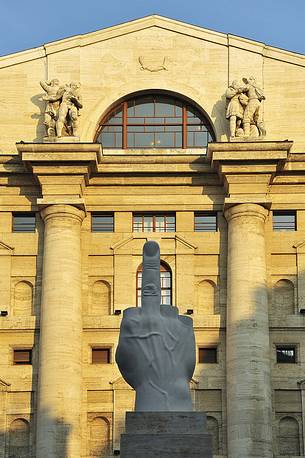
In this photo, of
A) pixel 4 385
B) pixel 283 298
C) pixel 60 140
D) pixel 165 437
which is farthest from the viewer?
pixel 283 298

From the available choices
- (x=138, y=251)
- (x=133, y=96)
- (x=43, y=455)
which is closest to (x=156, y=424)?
(x=43, y=455)

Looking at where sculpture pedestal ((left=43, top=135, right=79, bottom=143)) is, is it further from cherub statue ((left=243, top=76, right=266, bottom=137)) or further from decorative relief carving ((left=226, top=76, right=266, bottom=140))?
cherub statue ((left=243, top=76, right=266, bottom=137))

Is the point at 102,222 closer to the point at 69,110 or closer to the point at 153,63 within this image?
the point at 69,110

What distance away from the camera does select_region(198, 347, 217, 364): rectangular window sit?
49.5m

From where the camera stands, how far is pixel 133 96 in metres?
53.1

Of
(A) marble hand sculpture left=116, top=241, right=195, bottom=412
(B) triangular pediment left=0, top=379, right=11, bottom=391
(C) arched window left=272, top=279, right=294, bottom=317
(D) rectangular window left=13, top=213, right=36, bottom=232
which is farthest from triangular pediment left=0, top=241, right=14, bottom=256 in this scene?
(A) marble hand sculpture left=116, top=241, right=195, bottom=412

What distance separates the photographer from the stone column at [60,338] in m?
46.8

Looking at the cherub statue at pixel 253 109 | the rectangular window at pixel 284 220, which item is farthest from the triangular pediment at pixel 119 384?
the cherub statue at pixel 253 109

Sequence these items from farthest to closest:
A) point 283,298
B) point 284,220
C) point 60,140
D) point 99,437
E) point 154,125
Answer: point 154,125
point 284,220
point 283,298
point 60,140
point 99,437

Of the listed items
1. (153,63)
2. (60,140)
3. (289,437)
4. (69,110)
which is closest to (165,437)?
(289,437)

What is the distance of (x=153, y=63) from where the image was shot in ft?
174

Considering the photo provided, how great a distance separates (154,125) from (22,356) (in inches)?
427

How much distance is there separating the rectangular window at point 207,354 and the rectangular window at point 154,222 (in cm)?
492

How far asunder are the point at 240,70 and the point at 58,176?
885 centimetres
